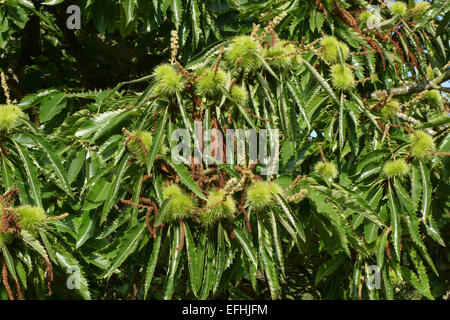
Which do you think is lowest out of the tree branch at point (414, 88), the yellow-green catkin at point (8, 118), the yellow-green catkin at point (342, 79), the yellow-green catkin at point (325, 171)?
the yellow-green catkin at point (325, 171)

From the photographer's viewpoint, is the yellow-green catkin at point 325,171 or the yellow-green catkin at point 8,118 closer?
the yellow-green catkin at point 8,118

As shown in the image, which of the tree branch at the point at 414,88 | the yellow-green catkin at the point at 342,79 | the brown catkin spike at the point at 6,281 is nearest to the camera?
the brown catkin spike at the point at 6,281

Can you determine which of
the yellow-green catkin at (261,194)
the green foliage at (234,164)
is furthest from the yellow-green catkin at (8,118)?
the yellow-green catkin at (261,194)

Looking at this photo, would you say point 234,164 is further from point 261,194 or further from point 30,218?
point 30,218

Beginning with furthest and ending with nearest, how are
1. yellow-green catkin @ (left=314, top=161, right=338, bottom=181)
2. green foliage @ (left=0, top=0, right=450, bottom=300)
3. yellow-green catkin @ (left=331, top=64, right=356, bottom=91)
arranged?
yellow-green catkin @ (left=314, top=161, right=338, bottom=181) < yellow-green catkin @ (left=331, top=64, right=356, bottom=91) < green foliage @ (left=0, top=0, right=450, bottom=300)

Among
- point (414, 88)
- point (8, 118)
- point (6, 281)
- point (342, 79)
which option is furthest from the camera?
point (414, 88)

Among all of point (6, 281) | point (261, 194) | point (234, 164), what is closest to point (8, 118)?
point (6, 281)

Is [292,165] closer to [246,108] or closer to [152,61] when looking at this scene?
[246,108]

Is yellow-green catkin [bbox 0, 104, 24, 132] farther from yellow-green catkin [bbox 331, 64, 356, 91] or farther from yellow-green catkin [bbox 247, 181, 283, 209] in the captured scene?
yellow-green catkin [bbox 331, 64, 356, 91]

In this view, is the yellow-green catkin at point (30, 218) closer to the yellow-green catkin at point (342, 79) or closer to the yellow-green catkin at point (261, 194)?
the yellow-green catkin at point (261, 194)

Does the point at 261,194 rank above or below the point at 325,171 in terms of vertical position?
below

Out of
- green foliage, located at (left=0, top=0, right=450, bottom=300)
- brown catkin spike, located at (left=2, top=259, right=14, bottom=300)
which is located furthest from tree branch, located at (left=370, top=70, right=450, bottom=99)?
brown catkin spike, located at (left=2, top=259, right=14, bottom=300)

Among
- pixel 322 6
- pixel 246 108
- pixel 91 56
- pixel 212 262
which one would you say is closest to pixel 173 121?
pixel 246 108

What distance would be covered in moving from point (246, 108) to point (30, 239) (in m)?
0.79
